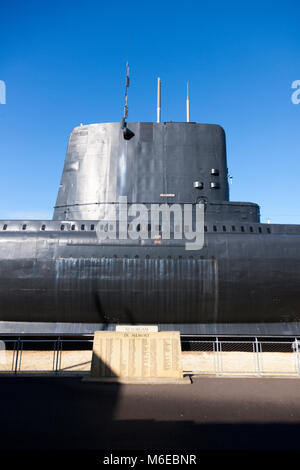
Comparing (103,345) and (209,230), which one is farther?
(209,230)

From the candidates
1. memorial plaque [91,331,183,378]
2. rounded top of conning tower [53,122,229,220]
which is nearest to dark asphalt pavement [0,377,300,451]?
memorial plaque [91,331,183,378]

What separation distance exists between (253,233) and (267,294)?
2207 millimetres

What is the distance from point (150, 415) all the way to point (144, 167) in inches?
387

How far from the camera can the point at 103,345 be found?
6867 mm

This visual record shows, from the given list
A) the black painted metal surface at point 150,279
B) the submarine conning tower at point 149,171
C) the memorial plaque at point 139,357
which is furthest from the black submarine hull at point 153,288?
the memorial plaque at point 139,357

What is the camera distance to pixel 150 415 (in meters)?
4.80

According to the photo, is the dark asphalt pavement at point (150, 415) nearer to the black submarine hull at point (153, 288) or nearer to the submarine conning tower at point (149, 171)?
the black submarine hull at point (153, 288)

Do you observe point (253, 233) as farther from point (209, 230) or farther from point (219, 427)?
point (219, 427)

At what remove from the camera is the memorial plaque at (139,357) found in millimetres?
6703

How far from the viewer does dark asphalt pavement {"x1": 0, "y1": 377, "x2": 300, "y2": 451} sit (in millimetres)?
3889

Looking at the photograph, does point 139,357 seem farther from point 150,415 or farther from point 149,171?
point 149,171

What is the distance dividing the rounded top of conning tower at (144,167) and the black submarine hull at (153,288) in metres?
2.58
